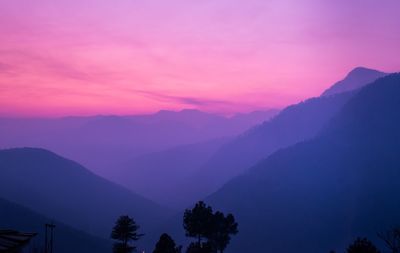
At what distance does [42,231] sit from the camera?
594 feet

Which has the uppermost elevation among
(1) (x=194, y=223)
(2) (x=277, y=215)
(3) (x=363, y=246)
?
(2) (x=277, y=215)

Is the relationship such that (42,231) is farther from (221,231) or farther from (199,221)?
(199,221)

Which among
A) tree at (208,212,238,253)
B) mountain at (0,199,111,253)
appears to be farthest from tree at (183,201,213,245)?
mountain at (0,199,111,253)

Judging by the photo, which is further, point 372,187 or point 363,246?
point 372,187

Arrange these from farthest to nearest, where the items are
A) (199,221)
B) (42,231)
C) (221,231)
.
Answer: (42,231) < (221,231) < (199,221)

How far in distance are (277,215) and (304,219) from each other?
12.1 meters

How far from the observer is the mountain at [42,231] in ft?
560

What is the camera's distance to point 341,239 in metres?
168

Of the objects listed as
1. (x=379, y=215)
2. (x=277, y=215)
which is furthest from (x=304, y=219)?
(x=379, y=215)

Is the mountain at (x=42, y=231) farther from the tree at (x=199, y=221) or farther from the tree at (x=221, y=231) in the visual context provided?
the tree at (x=199, y=221)

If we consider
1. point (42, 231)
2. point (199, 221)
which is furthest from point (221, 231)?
point (42, 231)

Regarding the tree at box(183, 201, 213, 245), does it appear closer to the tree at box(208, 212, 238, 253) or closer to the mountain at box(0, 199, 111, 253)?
the tree at box(208, 212, 238, 253)

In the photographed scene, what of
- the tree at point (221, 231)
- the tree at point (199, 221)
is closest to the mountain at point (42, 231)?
the tree at point (221, 231)

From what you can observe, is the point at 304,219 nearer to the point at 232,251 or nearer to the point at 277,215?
the point at 277,215
